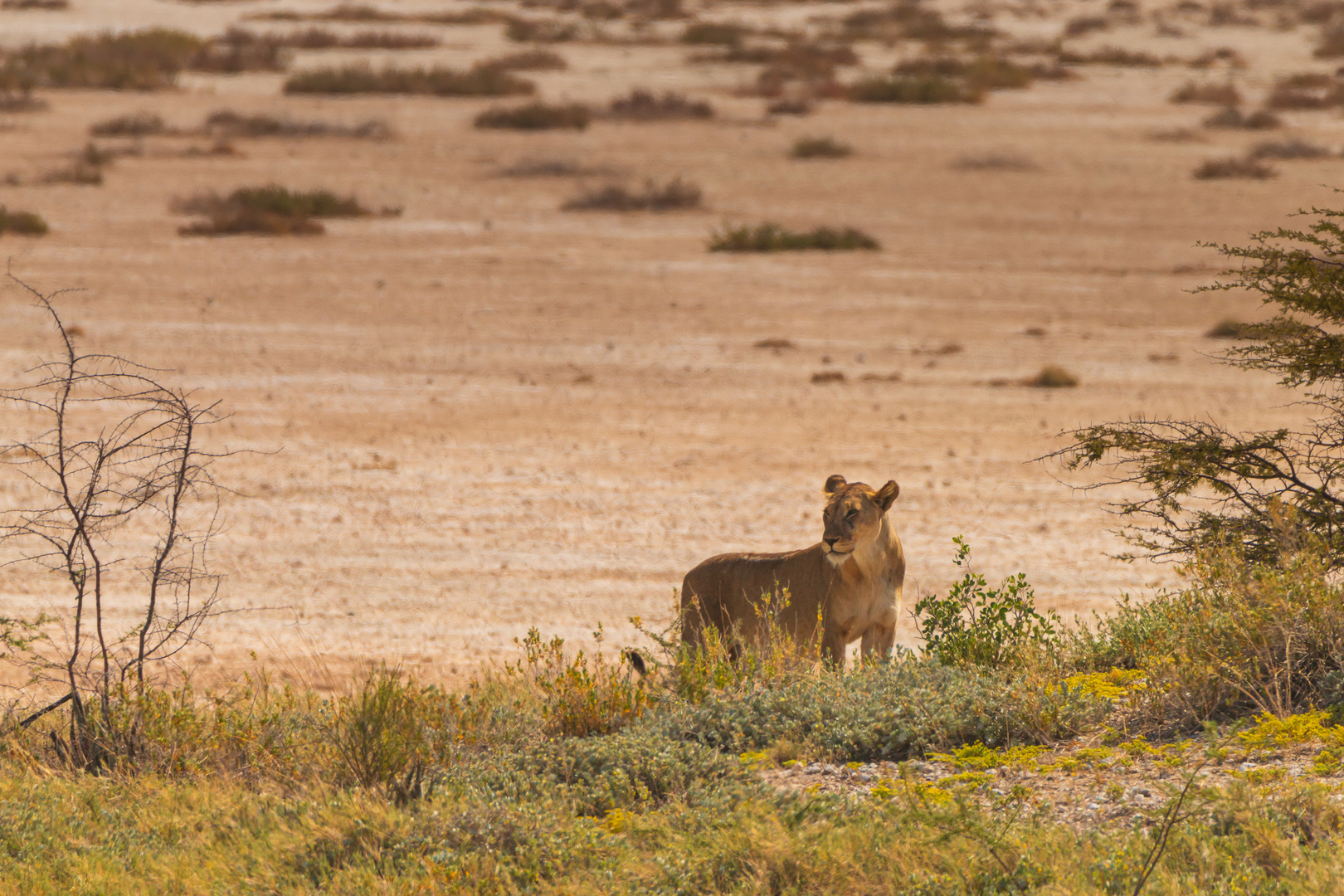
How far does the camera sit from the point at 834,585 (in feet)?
23.5

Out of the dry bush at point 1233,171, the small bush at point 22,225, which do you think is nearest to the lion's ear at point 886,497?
the small bush at point 22,225

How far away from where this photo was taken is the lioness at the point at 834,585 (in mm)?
6996

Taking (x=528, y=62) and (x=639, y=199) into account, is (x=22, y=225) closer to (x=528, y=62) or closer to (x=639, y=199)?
(x=639, y=199)

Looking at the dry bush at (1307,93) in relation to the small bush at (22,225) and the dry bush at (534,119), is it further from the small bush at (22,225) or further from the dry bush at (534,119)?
the small bush at (22,225)

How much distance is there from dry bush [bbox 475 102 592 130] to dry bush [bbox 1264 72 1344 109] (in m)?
20.0

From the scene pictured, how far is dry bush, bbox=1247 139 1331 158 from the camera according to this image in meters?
34.6

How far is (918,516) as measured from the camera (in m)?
13.4

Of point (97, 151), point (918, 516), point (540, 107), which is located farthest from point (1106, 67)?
point (918, 516)

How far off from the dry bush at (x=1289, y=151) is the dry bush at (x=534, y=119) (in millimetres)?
16725

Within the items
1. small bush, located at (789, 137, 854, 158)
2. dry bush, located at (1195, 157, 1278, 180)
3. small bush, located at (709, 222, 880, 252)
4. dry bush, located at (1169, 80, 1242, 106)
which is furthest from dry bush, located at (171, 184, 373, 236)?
dry bush, located at (1169, 80, 1242, 106)

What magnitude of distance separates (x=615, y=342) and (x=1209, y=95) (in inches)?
1177

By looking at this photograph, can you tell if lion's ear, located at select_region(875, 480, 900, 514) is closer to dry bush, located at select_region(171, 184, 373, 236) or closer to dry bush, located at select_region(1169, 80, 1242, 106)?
dry bush, located at select_region(171, 184, 373, 236)

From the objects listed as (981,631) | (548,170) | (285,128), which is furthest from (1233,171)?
(981,631)

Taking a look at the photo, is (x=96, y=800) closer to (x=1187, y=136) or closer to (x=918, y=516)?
(x=918, y=516)
